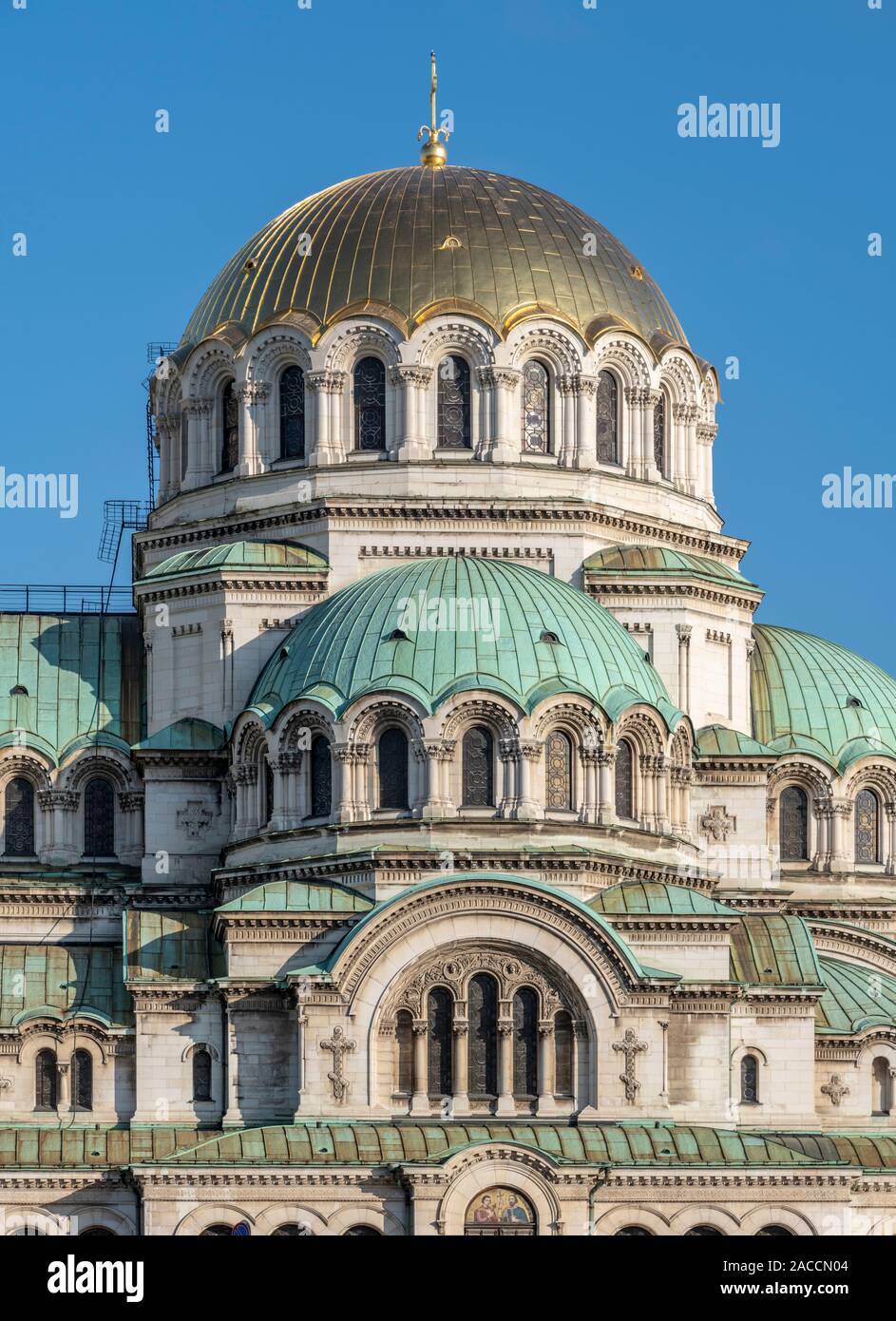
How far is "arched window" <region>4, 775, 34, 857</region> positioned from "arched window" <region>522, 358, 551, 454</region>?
11.5 m

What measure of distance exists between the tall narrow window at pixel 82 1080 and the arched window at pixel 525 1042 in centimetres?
755

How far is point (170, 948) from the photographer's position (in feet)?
187

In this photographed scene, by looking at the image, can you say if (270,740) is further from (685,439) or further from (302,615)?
(685,439)

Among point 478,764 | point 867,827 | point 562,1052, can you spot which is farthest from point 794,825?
point 562,1052

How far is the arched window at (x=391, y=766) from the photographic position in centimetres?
5631

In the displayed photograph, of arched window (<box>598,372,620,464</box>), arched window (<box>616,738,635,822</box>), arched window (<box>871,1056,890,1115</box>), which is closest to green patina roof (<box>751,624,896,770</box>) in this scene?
arched window (<box>598,372,620,464</box>)

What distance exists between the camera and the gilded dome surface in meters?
63.0

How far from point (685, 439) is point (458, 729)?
11862mm

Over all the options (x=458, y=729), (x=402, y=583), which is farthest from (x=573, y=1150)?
(x=402, y=583)

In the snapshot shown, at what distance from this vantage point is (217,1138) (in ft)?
171

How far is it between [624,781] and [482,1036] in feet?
19.2

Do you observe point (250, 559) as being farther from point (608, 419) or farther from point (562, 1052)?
point (562, 1052)

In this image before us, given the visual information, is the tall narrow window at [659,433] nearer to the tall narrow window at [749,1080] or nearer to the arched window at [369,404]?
the arched window at [369,404]

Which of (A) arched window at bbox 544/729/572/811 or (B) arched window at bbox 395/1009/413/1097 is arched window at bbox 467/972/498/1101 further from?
(A) arched window at bbox 544/729/572/811
